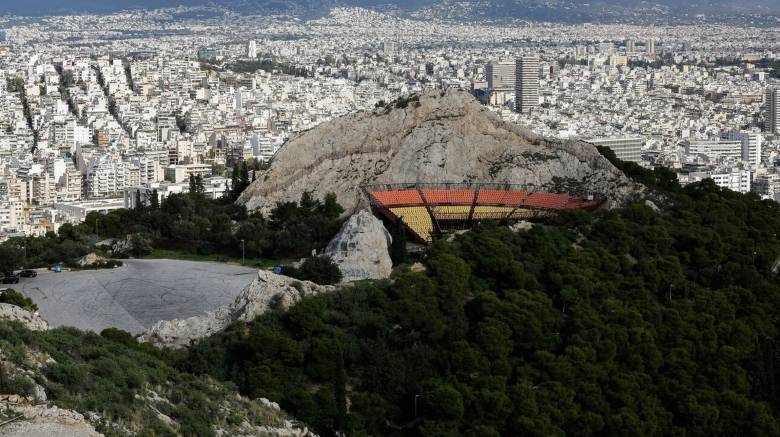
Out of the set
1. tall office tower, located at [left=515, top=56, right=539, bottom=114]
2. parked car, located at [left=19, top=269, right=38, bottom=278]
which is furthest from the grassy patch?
tall office tower, located at [left=515, top=56, right=539, bottom=114]

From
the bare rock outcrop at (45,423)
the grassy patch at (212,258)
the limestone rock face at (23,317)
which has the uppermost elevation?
the bare rock outcrop at (45,423)

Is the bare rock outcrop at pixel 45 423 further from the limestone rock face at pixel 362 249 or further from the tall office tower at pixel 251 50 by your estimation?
the tall office tower at pixel 251 50

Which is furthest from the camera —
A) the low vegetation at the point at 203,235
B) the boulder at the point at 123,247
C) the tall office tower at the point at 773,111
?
the tall office tower at the point at 773,111

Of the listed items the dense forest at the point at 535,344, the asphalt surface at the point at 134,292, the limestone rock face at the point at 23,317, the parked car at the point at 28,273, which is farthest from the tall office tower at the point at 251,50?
the limestone rock face at the point at 23,317

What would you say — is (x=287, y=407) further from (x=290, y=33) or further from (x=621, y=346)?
(x=290, y=33)

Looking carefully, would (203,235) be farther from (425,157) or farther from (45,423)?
(45,423)

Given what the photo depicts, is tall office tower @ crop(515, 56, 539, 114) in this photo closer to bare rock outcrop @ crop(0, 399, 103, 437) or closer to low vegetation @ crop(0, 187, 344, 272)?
low vegetation @ crop(0, 187, 344, 272)
